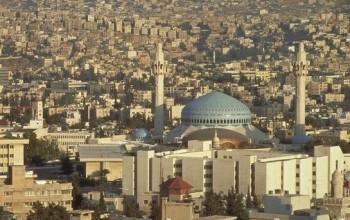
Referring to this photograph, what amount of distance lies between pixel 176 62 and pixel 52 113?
126 ft

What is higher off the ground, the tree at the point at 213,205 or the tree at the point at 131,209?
the tree at the point at 213,205

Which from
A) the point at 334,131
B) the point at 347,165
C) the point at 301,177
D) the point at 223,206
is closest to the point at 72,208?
the point at 223,206

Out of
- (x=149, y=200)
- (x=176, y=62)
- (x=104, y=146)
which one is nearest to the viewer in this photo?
(x=149, y=200)

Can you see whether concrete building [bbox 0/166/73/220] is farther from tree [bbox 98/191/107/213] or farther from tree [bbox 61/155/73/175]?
tree [bbox 61/155/73/175]

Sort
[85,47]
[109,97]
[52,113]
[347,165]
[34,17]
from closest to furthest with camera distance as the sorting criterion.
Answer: [347,165], [52,113], [109,97], [85,47], [34,17]

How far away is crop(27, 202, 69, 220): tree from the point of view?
111 feet

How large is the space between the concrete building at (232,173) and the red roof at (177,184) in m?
1.50

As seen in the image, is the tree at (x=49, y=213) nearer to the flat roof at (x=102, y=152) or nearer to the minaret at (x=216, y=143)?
the minaret at (x=216, y=143)

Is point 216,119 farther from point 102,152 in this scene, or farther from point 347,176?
point 347,176

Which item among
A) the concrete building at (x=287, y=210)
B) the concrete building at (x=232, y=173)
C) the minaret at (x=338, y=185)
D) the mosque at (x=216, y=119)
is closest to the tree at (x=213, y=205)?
the concrete building at (x=287, y=210)

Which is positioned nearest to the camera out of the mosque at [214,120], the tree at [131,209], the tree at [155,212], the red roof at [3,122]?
the tree at [155,212]

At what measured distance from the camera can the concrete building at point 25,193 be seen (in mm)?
36438

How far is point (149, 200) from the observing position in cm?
4056

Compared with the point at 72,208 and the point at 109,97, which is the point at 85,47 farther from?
the point at 72,208
